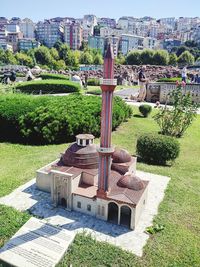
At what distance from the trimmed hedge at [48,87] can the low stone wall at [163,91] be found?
8954 millimetres

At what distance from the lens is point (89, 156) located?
1309 cm

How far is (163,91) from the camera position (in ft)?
111

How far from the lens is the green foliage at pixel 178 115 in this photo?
2155 cm

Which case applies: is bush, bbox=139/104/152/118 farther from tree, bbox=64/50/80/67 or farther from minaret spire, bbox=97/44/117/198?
tree, bbox=64/50/80/67

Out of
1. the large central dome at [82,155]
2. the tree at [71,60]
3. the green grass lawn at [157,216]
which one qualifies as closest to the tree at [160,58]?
the tree at [71,60]

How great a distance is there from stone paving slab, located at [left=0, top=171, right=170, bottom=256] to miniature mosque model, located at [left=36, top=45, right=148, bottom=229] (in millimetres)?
302

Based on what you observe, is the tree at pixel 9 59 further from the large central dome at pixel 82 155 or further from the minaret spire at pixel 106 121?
the minaret spire at pixel 106 121

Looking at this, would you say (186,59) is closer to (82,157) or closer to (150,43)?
(150,43)

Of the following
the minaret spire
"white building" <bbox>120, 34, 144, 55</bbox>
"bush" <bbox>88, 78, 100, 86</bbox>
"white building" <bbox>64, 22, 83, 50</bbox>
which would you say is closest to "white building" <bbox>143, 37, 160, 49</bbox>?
"white building" <bbox>120, 34, 144, 55</bbox>

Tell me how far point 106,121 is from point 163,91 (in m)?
24.8

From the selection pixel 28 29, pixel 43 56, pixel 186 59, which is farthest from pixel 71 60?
pixel 28 29

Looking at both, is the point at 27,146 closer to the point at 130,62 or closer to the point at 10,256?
the point at 10,256

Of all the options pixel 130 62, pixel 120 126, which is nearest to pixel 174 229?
pixel 120 126

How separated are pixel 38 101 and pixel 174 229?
14893 millimetres
